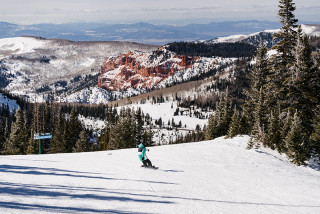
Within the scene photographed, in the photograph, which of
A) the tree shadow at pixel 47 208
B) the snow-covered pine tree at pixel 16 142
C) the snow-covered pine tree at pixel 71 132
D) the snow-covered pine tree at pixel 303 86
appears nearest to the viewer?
the tree shadow at pixel 47 208

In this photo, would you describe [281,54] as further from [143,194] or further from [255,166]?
[143,194]

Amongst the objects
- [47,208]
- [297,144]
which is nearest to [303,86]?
[297,144]

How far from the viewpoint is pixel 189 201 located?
1236 cm

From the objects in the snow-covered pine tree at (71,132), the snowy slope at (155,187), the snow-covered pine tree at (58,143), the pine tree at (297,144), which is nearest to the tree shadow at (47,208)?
the snowy slope at (155,187)

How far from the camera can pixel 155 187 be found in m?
13.9

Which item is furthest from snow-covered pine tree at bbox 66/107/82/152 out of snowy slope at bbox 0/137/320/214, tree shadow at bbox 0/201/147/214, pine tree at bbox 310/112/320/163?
tree shadow at bbox 0/201/147/214

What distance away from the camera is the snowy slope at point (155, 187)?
10.7 metres

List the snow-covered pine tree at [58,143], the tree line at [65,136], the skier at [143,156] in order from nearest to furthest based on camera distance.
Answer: the skier at [143,156] → the tree line at [65,136] → the snow-covered pine tree at [58,143]

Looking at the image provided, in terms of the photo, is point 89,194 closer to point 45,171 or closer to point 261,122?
point 45,171

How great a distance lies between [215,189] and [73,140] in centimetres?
5954

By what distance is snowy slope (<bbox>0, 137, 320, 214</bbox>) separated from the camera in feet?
35.2

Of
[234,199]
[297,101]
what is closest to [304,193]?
[234,199]

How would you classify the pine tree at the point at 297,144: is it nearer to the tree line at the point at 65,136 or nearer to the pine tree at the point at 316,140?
the pine tree at the point at 316,140

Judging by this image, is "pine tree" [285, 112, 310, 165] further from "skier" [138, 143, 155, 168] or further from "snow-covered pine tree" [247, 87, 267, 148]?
"skier" [138, 143, 155, 168]
